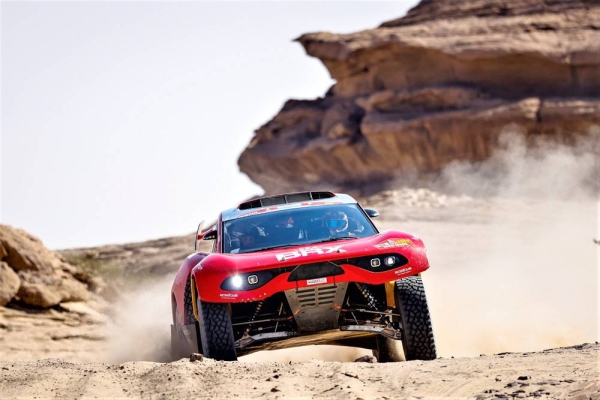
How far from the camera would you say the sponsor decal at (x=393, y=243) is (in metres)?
8.90

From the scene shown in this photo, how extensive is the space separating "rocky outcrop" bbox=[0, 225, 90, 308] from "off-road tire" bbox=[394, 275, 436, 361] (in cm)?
1034

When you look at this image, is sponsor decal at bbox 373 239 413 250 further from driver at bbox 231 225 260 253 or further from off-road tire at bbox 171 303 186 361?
off-road tire at bbox 171 303 186 361

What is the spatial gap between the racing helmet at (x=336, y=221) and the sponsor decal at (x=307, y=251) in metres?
0.95

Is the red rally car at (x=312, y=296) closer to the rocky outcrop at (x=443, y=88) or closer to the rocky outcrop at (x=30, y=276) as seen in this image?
the rocky outcrop at (x=30, y=276)

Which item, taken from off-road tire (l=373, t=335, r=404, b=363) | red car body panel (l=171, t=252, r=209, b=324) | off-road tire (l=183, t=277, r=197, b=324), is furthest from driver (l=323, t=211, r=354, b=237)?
off-road tire (l=183, t=277, r=197, b=324)

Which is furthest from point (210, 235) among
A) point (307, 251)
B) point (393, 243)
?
point (393, 243)

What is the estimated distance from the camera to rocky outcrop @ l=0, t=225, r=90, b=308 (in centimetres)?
1772

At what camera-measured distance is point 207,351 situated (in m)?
8.57

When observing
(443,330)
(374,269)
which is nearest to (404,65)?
(443,330)

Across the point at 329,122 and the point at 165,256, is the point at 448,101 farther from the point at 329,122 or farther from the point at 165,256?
the point at 165,256

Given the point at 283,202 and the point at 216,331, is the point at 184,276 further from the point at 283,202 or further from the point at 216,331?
the point at 216,331

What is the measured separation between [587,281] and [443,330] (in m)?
6.79

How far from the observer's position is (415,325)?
870 centimetres

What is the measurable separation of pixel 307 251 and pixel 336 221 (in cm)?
124
